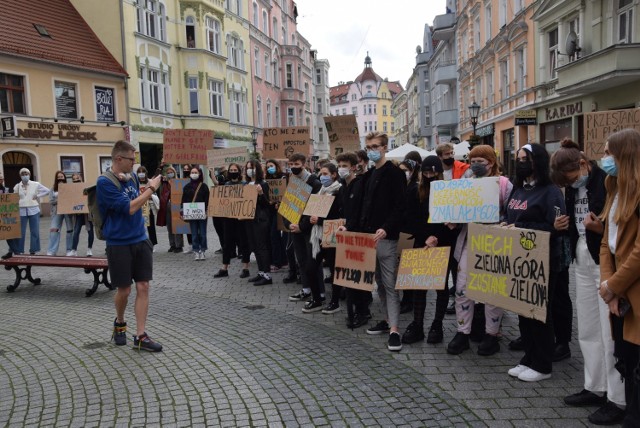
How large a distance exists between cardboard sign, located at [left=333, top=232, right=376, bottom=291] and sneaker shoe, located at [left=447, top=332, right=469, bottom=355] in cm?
98

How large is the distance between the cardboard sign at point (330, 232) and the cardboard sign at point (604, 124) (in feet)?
11.2

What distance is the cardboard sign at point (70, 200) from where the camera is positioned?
35.8ft

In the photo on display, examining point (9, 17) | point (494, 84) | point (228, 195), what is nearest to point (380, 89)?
point (494, 84)

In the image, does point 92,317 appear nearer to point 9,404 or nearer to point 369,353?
point 9,404

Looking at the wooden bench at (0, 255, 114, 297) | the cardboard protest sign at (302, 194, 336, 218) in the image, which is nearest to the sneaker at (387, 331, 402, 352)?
the cardboard protest sign at (302, 194, 336, 218)

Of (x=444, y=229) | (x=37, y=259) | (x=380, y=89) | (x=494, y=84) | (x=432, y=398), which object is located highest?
(x=380, y=89)

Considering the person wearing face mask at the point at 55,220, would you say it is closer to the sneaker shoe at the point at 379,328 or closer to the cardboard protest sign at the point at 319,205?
the cardboard protest sign at the point at 319,205

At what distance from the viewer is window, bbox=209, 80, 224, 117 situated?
30.6 m

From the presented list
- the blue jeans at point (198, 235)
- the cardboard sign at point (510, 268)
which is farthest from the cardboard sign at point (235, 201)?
the cardboard sign at point (510, 268)

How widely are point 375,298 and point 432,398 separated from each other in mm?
3354

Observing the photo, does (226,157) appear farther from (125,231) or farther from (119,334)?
(119,334)

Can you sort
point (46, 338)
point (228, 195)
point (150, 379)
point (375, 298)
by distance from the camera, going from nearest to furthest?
point (150, 379), point (46, 338), point (375, 298), point (228, 195)

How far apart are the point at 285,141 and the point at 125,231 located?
22.3 ft

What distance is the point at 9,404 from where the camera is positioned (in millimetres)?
4051
